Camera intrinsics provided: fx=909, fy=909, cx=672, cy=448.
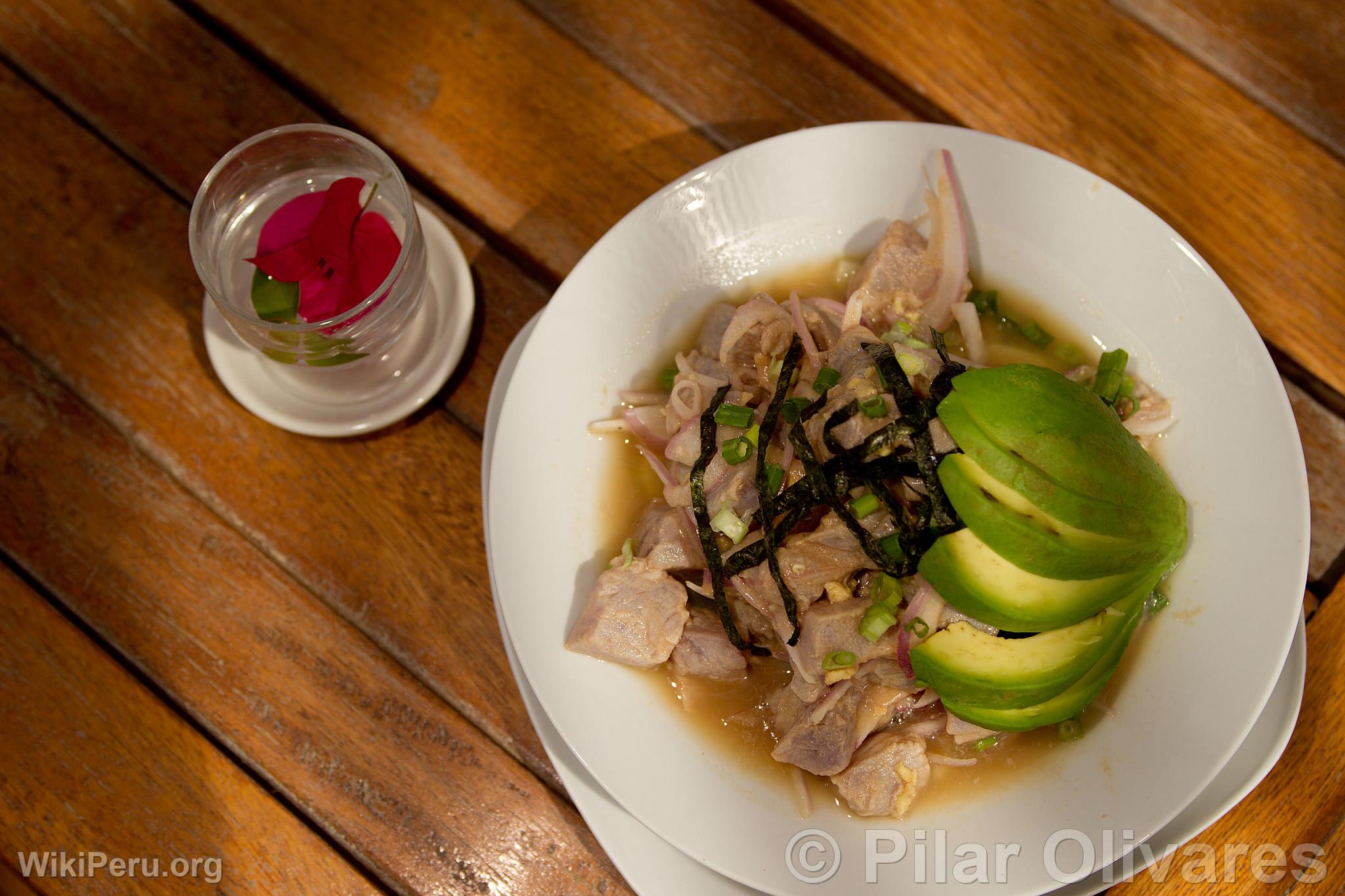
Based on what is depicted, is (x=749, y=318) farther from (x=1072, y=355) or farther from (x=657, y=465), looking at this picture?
(x=1072, y=355)

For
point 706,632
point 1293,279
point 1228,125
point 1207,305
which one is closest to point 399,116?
point 706,632

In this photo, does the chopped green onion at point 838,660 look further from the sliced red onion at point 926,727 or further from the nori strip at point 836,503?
the sliced red onion at point 926,727

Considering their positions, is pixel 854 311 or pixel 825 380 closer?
pixel 825 380

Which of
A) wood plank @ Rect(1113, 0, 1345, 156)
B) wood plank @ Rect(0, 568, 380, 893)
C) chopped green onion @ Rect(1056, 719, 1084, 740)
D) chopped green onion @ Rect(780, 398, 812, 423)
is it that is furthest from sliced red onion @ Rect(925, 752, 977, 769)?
wood plank @ Rect(1113, 0, 1345, 156)

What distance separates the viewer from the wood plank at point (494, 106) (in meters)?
2.41

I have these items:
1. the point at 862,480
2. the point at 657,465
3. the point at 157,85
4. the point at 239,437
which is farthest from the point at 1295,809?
the point at 157,85

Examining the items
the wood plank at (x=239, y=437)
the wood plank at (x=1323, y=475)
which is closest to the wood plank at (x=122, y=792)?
the wood plank at (x=239, y=437)

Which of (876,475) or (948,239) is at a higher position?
(948,239)

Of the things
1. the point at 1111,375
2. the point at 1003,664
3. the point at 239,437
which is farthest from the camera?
the point at 239,437

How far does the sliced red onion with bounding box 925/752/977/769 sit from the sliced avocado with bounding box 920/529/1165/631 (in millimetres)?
458

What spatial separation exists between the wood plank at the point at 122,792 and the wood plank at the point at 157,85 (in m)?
1.27

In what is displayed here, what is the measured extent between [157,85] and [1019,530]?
2.50 m

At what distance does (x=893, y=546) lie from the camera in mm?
1739

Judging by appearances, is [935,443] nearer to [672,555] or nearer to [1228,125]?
[672,555]
